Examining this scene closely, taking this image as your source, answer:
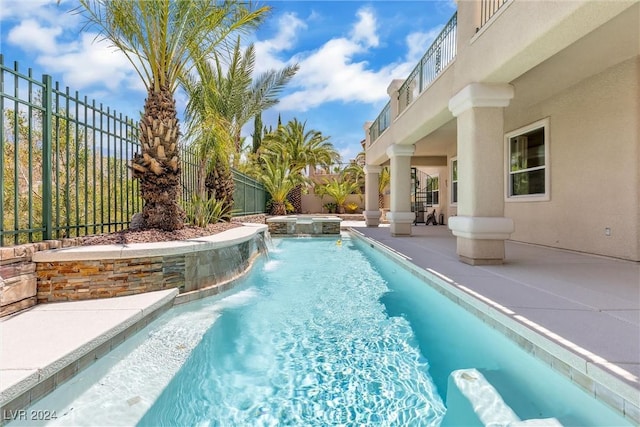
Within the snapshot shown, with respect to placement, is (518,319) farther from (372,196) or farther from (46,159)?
(372,196)

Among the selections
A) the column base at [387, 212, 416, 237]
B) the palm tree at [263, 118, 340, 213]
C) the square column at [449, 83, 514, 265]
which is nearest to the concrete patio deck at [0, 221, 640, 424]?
the square column at [449, 83, 514, 265]

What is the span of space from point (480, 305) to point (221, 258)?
4035 millimetres

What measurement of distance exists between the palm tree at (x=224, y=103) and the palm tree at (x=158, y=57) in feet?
4.76

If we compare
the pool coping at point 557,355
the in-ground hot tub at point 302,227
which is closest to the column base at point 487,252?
the pool coping at point 557,355

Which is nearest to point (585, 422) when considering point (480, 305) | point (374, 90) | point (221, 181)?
point (480, 305)

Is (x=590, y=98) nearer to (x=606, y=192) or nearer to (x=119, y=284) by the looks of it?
(x=606, y=192)

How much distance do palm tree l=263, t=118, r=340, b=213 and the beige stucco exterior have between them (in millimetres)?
16975

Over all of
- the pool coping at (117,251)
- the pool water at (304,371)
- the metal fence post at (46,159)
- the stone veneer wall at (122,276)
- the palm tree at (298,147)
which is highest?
the palm tree at (298,147)

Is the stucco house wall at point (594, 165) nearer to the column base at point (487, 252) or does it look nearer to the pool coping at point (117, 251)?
the column base at point (487, 252)

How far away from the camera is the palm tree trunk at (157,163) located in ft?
A: 20.2

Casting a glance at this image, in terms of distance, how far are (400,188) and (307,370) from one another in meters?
9.14

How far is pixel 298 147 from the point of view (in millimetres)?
24906

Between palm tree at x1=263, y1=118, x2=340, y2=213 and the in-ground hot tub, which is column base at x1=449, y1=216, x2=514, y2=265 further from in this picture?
palm tree at x1=263, y1=118, x2=340, y2=213

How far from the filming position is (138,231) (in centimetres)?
597
